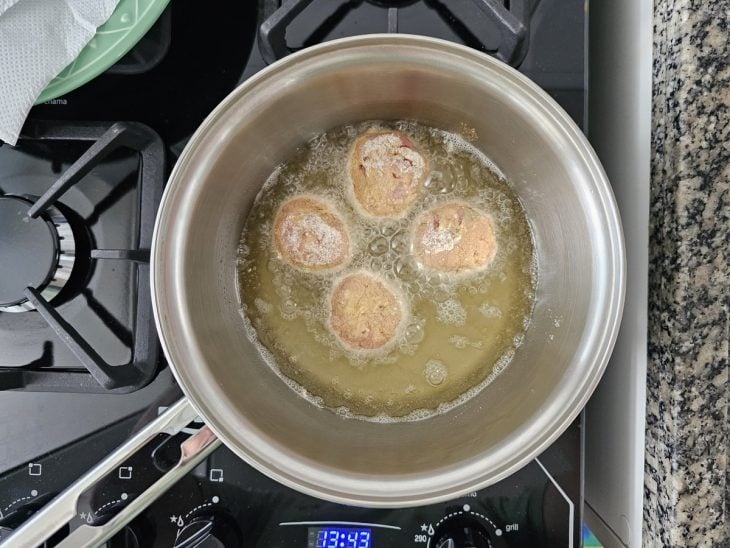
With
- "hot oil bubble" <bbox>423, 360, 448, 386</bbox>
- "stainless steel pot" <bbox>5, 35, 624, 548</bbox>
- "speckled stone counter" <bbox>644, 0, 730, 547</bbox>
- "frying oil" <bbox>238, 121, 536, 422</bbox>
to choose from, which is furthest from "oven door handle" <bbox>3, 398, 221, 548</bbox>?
"speckled stone counter" <bbox>644, 0, 730, 547</bbox>

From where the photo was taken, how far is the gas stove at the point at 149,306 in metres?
0.79

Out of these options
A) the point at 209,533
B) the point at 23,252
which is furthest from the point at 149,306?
the point at 209,533

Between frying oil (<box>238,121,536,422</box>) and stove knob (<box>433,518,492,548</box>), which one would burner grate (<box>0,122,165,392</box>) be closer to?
frying oil (<box>238,121,536,422</box>)

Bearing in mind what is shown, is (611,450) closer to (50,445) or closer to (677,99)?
(677,99)

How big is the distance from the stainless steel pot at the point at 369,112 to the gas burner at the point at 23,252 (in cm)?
20

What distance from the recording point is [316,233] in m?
0.88

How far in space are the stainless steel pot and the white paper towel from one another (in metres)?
0.23

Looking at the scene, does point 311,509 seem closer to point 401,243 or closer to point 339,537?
point 339,537

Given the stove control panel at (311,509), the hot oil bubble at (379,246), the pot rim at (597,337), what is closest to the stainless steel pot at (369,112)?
the pot rim at (597,337)

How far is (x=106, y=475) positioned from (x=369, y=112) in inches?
24.5

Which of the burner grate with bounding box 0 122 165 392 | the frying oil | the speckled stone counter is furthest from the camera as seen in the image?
the frying oil

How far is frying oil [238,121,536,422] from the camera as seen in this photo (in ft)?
2.91

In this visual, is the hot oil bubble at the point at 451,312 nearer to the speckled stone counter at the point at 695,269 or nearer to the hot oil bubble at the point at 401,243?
the hot oil bubble at the point at 401,243

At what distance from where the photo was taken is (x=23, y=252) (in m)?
0.75
